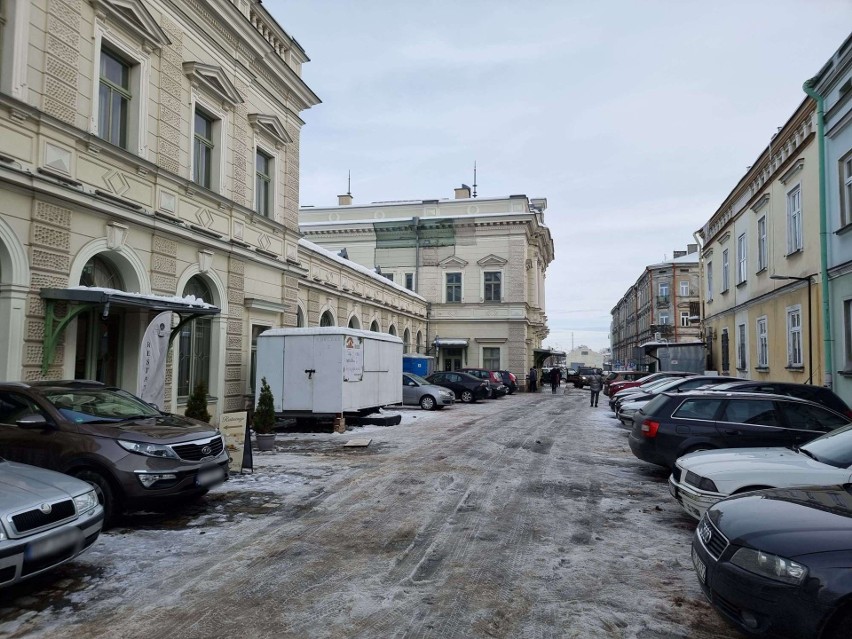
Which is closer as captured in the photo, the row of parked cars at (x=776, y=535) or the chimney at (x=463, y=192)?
the row of parked cars at (x=776, y=535)

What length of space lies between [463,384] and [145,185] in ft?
62.7

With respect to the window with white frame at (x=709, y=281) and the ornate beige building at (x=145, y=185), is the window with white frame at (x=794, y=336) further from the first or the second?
the ornate beige building at (x=145, y=185)

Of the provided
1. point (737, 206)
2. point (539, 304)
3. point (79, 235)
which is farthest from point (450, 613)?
point (539, 304)

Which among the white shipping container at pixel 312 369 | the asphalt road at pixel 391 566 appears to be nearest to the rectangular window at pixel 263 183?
the white shipping container at pixel 312 369

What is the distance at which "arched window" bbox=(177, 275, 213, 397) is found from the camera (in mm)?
14133

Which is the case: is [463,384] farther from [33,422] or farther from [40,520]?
[40,520]

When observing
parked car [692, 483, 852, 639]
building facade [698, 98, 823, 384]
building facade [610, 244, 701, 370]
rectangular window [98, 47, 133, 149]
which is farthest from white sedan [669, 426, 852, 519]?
building facade [610, 244, 701, 370]

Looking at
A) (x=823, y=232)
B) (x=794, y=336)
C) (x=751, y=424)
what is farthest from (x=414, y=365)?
A: (x=751, y=424)

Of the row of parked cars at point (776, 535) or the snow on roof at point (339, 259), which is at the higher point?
the snow on roof at point (339, 259)

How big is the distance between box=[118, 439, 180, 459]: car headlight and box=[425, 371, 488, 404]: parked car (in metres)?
22.3

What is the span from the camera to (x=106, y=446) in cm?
643

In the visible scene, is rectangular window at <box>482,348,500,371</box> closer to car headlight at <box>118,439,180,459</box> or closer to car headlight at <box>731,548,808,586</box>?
car headlight at <box>118,439,180,459</box>

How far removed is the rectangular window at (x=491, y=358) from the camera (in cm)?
4206

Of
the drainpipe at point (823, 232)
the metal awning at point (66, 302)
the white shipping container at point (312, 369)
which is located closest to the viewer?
the metal awning at point (66, 302)
